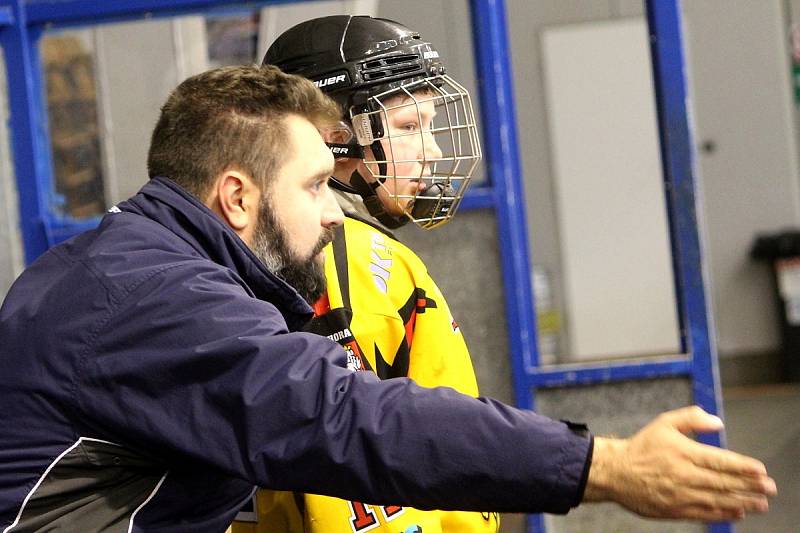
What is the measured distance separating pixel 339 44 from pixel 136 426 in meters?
1.16

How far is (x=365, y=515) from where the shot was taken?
2143mm

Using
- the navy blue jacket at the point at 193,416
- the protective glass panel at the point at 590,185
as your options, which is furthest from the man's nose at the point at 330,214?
the protective glass panel at the point at 590,185

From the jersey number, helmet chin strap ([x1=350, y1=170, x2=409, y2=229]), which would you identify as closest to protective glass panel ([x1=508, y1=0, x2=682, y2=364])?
helmet chin strap ([x1=350, y1=170, x2=409, y2=229])

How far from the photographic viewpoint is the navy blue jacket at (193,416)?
4.80 feet

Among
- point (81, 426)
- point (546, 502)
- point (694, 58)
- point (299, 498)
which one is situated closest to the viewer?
point (546, 502)

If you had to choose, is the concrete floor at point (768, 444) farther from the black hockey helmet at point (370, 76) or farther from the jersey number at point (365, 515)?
the black hockey helmet at point (370, 76)

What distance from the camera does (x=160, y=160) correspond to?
1.89 metres

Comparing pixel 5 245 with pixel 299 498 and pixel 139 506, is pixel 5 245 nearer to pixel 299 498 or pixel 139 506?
pixel 299 498

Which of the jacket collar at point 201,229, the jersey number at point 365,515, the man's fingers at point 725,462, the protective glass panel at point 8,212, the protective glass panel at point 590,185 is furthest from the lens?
the protective glass panel at point 590,185

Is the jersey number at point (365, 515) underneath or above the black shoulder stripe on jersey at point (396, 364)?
underneath

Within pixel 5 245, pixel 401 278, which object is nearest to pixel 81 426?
pixel 401 278

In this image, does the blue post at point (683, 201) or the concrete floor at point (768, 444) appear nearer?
the blue post at point (683, 201)

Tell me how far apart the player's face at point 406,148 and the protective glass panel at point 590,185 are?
782cm

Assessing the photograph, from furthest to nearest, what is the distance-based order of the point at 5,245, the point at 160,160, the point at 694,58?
the point at 694,58 < the point at 5,245 < the point at 160,160
